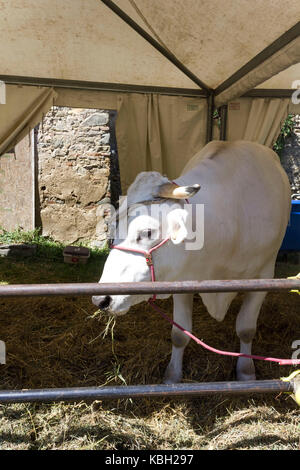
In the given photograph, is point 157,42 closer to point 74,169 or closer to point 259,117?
point 259,117

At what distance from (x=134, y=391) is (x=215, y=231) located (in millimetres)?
1090

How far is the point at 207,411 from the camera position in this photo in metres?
2.28

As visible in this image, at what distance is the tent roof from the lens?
2.52 metres

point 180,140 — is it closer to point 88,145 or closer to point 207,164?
point 207,164

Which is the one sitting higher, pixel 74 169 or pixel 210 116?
pixel 210 116

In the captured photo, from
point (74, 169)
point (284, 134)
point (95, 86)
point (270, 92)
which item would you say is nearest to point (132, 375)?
point (95, 86)

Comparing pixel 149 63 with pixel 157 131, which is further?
pixel 157 131

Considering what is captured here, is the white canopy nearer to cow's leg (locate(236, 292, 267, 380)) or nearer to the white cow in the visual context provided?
the white cow

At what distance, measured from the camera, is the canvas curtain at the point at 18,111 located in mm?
3760

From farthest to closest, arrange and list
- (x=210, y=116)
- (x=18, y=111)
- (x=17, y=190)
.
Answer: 1. (x=17, y=190)
2. (x=210, y=116)
3. (x=18, y=111)

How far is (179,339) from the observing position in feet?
8.79
